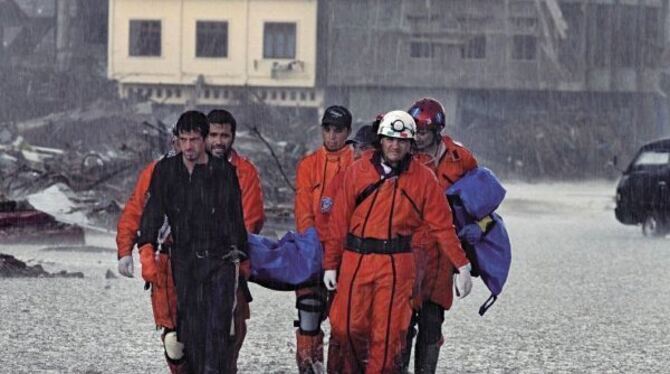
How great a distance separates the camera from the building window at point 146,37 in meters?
52.7

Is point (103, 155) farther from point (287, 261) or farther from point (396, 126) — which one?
point (396, 126)

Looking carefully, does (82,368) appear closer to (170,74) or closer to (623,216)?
(623,216)

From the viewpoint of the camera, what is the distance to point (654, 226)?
27.5 metres

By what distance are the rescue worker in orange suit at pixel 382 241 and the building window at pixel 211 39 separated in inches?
1746

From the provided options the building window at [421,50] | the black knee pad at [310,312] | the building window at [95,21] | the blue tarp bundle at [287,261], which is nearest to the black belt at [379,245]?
the blue tarp bundle at [287,261]

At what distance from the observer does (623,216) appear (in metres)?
28.0

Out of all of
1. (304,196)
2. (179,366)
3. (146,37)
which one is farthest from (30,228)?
(146,37)

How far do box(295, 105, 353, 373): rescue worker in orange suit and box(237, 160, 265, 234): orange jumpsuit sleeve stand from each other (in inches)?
27.9

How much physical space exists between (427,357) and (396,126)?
1.62m

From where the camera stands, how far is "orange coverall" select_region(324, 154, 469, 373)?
8.06 metres

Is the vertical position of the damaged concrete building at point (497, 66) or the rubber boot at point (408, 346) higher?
the damaged concrete building at point (497, 66)

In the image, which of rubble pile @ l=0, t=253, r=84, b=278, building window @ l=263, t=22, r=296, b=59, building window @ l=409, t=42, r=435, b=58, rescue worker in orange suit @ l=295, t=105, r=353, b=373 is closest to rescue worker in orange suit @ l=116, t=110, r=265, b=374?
rescue worker in orange suit @ l=295, t=105, r=353, b=373

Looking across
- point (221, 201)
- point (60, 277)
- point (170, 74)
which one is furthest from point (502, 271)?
point (170, 74)

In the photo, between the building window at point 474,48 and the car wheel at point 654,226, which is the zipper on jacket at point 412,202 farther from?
the building window at point 474,48
